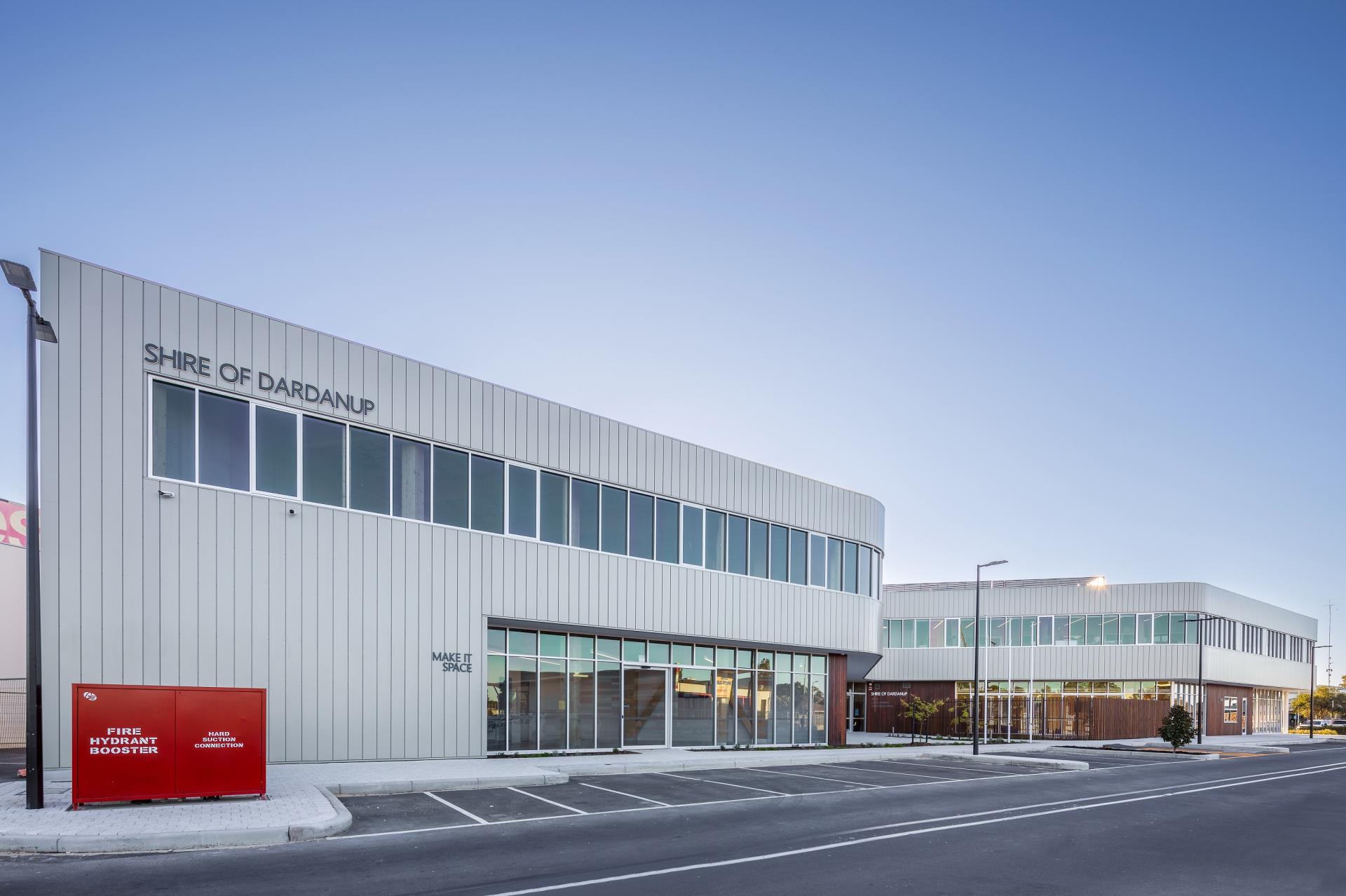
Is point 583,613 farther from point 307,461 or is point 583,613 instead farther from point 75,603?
point 75,603

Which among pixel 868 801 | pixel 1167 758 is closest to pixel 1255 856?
pixel 868 801

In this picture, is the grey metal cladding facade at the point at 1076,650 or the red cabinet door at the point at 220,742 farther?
the grey metal cladding facade at the point at 1076,650

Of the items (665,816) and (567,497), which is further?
(567,497)

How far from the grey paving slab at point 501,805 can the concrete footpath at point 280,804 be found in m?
0.70

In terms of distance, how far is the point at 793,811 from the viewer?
17266mm

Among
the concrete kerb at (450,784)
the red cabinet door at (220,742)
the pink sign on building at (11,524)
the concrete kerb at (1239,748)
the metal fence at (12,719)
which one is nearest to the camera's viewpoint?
the red cabinet door at (220,742)

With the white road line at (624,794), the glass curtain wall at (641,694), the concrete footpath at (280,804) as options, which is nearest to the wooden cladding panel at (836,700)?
the glass curtain wall at (641,694)

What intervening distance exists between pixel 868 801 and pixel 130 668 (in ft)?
43.4

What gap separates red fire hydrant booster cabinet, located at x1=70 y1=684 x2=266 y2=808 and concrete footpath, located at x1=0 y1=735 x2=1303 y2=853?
269 millimetres

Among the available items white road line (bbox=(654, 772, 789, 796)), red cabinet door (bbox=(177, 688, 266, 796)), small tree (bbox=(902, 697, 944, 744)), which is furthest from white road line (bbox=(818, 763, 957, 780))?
red cabinet door (bbox=(177, 688, 266, 796))

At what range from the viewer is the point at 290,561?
20469 millimetres

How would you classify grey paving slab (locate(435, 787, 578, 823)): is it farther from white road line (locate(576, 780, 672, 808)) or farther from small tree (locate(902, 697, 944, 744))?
small tree (locate(902, 697, 944, 744))

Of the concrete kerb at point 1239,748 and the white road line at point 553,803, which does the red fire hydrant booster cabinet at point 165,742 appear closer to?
the white road line at point 553,803

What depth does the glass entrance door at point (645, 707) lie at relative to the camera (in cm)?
2847
